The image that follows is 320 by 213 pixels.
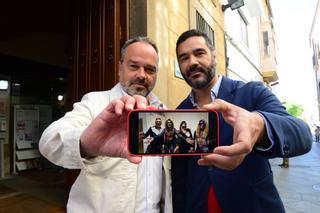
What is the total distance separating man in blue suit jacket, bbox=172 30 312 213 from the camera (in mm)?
835

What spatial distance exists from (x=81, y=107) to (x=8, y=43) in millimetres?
5333

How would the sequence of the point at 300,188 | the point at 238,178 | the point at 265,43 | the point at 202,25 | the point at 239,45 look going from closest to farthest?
the point at 238,178, the point at 202,25, the point at 300,188, the point at 239,45, the point at 265,43

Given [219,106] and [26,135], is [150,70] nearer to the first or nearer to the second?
[219,106]

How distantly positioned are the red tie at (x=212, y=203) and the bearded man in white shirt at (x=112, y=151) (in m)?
0.22

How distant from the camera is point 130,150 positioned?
34.2 inches

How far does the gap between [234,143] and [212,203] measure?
64cm

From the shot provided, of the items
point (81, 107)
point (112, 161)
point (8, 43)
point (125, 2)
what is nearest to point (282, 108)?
point (112, 161)

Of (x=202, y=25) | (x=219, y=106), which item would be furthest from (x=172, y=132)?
(x=202, y=25)

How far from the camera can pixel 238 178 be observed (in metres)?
1.25

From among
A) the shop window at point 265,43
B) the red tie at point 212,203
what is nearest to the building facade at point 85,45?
the red tie at point 212,203

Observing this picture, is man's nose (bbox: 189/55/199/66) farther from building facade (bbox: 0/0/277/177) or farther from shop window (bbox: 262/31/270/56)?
shop window (bbox: 262/31/270/56)

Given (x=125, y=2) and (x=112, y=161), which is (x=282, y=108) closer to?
(x=112, y=161)

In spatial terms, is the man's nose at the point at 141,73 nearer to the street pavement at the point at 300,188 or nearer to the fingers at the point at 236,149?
the fingers at the point at 236,149

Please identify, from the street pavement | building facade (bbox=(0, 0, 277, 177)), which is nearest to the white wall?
building facade (bbox=(0, 0, 277, 177))
